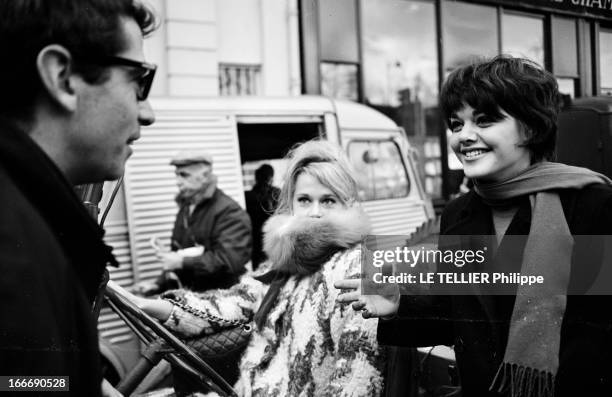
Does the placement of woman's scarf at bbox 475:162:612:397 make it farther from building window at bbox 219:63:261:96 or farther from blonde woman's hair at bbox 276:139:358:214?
building window at bbox 219:63:261:96

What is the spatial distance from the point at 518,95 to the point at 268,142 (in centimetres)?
497

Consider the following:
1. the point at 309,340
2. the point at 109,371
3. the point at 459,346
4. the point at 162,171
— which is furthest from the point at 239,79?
the point at 459,346

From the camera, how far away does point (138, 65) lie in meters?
1.08

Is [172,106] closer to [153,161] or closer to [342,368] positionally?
[153,161]

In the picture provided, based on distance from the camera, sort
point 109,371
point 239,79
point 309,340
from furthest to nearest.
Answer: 1. point 239,79
2. point 109,371
3. point 309,340

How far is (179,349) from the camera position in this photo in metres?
1.99

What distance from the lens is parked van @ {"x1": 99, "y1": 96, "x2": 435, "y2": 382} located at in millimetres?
5102

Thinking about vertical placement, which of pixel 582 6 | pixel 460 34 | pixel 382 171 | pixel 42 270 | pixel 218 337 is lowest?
pixel 218 337

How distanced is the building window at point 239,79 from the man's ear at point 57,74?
8.18 meters

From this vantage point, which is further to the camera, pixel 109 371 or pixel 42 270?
pixel 109 371

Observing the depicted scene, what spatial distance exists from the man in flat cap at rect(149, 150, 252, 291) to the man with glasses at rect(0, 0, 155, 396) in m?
3.53

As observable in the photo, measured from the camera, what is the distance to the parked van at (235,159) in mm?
5102

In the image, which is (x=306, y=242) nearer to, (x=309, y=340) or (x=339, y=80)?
(x=309, y=340)

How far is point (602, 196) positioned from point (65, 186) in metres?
1.37
